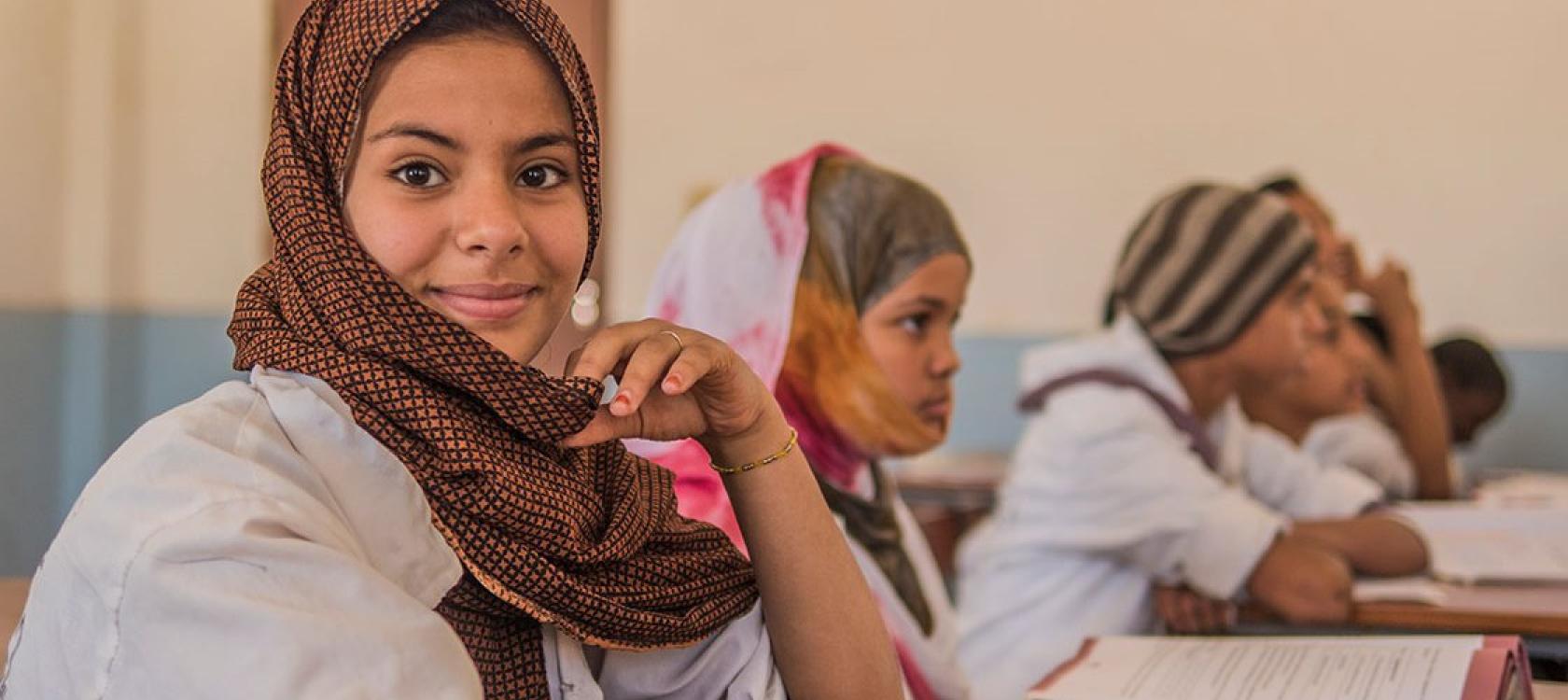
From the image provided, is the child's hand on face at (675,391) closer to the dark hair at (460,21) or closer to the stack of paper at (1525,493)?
the dark hair at (460,21)

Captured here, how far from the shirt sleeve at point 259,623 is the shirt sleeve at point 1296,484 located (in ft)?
7.08

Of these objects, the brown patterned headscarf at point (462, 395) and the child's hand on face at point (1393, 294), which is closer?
the brown patterned headscarf at point (462, 395)

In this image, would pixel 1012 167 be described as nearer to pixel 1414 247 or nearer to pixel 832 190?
pixel 1414 247

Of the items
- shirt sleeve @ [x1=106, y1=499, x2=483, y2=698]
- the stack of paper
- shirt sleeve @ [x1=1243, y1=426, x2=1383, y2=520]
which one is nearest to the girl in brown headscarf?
shirt sleeve @ [x1=106, y1=499, x2=483, y2=698]

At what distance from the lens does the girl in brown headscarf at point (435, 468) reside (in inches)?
29.0

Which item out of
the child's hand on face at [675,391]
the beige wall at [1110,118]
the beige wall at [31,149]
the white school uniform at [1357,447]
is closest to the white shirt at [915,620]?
the child's hand on face at [675,391]

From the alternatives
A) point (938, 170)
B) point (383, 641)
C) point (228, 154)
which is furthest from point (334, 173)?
point (938, 170)

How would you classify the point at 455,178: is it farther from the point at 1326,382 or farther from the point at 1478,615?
the point at 1326,382

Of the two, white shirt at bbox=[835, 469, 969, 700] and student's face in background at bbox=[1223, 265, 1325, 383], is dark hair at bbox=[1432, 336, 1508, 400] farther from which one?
white shirt at bbox=[835, 469, 969, 700]

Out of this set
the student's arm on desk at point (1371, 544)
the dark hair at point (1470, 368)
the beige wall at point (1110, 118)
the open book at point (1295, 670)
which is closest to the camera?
the open book at point (1295, 670)

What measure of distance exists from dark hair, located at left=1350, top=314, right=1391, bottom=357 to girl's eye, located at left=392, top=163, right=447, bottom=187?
11.3 feet

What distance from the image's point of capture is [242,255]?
3.81 meters

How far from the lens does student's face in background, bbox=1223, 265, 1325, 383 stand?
2.49 meters

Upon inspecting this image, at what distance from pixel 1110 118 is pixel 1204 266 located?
2.54 metres
